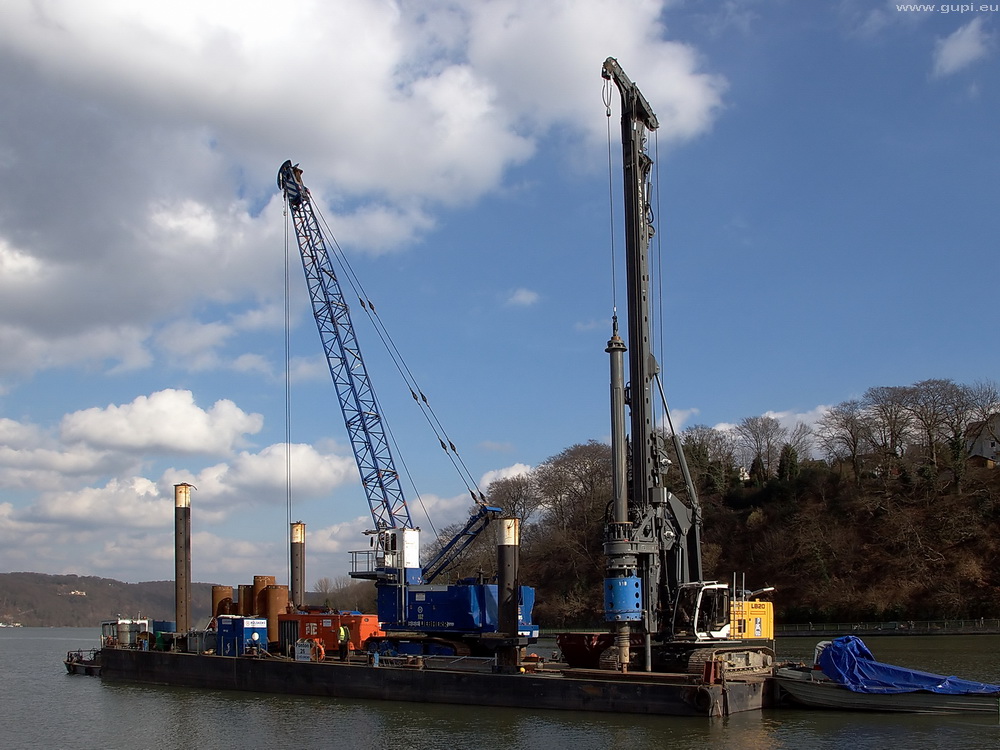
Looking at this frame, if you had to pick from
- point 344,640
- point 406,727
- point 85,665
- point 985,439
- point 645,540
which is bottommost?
point 85,665

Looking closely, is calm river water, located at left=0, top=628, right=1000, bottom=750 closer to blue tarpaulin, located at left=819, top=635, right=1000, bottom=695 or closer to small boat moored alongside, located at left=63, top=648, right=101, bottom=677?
blue tarpaulin, located at left=819, top=635, right=1000, bottom=695

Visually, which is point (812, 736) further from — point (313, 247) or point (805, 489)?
point (805, 489)

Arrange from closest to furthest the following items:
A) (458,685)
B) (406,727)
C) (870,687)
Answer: (870,687)
(406,727)
(458,685)

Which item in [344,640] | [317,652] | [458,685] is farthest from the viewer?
[344,640]

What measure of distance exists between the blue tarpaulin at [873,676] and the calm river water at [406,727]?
76 centimetres

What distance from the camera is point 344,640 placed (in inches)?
1494

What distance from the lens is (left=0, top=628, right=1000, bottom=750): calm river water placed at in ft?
80.9

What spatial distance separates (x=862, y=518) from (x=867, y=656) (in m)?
58.4

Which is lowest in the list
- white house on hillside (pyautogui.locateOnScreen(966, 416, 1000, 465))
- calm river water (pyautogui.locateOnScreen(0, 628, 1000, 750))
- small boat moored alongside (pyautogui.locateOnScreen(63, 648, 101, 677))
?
small boat moored alongside (pyautogui.locateOnScreen(63, 648, 101, 677))

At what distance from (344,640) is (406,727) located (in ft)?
31.6

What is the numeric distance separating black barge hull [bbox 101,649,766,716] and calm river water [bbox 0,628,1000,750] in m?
0.36

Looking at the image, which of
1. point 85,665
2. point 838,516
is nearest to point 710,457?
point 838,516

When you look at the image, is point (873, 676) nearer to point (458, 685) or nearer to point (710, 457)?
point (458, 685)

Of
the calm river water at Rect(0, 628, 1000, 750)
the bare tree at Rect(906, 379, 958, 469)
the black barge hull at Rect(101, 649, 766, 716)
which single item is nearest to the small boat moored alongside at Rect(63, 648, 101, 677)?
the black barge hull at Rect(101, 649, 766, 716)
